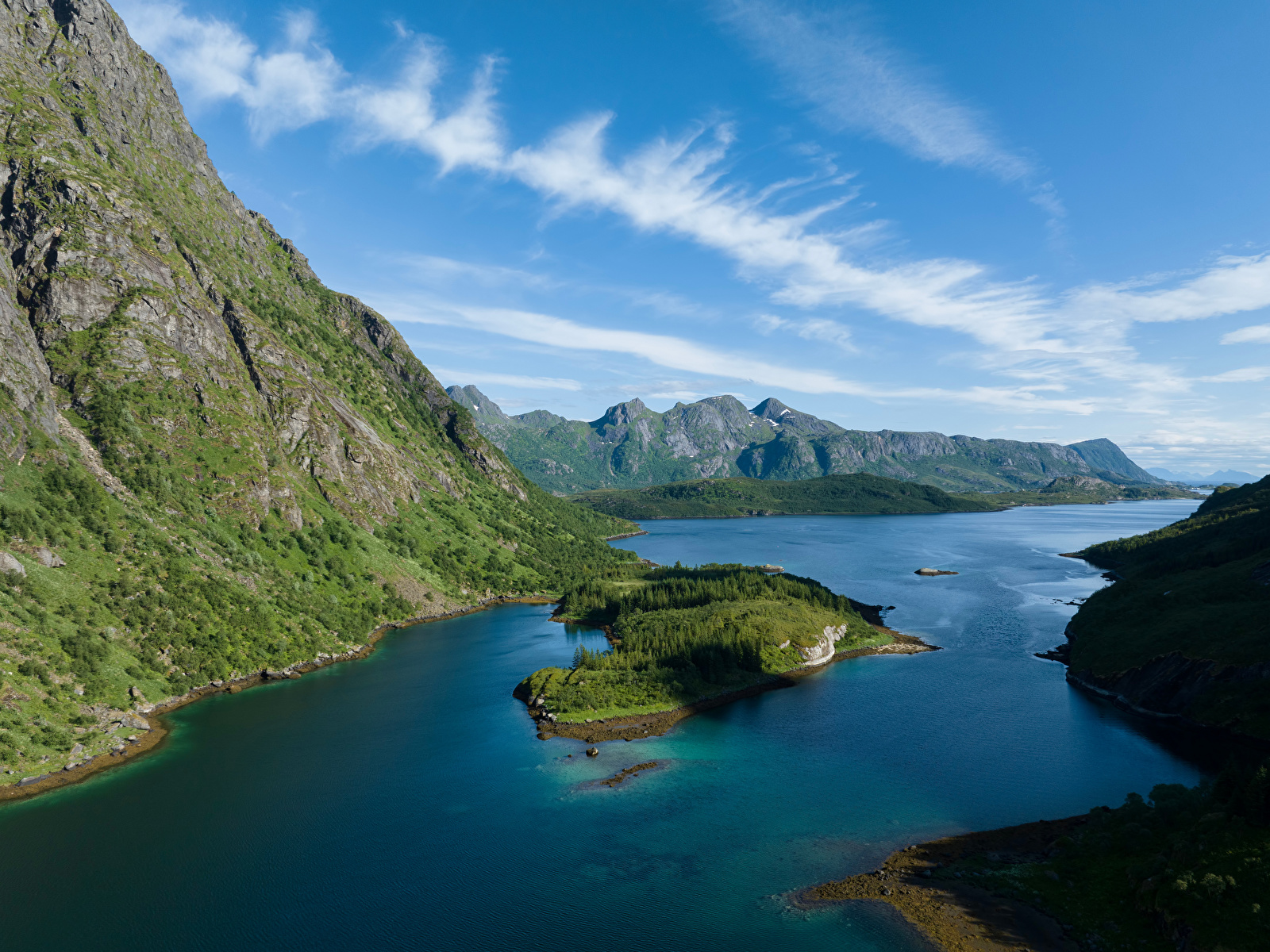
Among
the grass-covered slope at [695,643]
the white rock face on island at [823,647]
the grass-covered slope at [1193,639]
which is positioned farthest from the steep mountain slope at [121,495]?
the grass-covered slope at [1193,639]

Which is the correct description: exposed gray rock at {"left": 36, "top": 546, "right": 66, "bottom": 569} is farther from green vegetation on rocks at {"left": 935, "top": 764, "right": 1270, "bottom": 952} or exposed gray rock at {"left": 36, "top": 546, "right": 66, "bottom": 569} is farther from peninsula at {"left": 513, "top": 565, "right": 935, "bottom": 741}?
green vegetation on rocks at {"left": 935, "top": 764, "right": 1270, "bottom": 952}

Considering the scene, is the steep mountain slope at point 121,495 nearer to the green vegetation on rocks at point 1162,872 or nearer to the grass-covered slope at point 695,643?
the grass-covered slope at point 695,643

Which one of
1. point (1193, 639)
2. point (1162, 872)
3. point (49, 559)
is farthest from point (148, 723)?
point (1193, 639)

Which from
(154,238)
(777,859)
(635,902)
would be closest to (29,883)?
(635,902)

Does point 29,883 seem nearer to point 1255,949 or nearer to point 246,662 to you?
point 246,662

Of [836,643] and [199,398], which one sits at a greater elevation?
[199,398]

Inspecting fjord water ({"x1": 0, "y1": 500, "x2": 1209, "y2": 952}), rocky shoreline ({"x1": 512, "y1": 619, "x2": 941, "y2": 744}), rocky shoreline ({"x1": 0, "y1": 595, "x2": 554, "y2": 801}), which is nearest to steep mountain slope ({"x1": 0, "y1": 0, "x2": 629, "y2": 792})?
rocky shoreline ({"x1": 0, "y1": 595, "x2": 554, "y2": 801})
